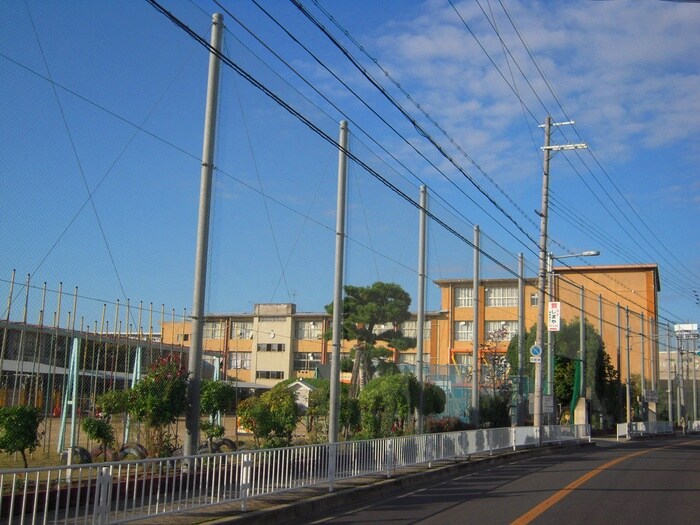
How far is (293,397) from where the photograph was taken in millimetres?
18516

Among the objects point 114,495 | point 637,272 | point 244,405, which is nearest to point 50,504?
point 114,495

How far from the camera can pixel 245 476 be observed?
11.2 metres

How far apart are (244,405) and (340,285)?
3744mm

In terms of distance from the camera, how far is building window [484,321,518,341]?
56.3 metres

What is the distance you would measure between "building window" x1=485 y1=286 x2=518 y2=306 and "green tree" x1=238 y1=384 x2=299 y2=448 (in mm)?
36193

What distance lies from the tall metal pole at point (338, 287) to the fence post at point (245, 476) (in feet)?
22.3

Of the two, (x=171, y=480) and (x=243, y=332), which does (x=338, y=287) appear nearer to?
(x=171, y=480)

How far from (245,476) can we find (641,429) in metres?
48.4

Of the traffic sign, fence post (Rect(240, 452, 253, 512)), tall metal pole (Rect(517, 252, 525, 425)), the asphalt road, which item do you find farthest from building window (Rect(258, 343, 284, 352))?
fence post (Rect(240, 452, 253, 512))

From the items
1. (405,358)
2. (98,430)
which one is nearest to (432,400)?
(98,430)

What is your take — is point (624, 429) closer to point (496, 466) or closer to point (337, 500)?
point (496, 466)

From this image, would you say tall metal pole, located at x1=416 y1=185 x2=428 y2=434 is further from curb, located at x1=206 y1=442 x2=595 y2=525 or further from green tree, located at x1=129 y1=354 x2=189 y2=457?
green tree, located at x1=129 y1=354 x2=189 y2=457

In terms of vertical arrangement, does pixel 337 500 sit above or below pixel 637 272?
below

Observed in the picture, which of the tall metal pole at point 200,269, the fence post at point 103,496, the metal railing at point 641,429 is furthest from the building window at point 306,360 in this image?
the fence post at point 103,496
